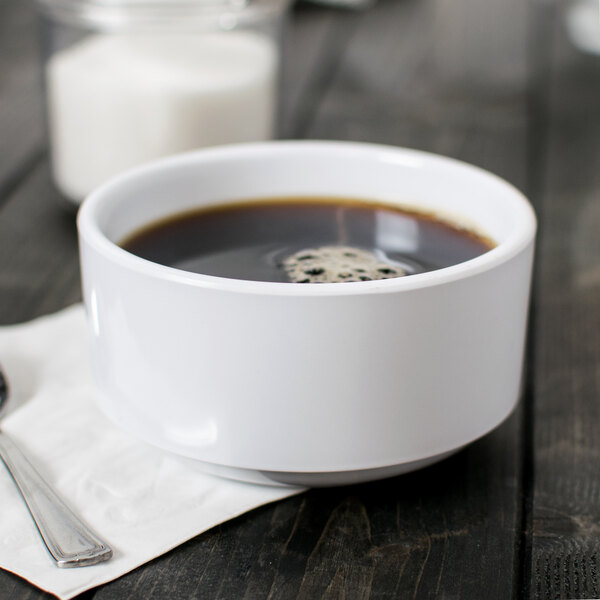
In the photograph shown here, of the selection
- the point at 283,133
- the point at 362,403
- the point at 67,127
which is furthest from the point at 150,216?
the point at 283,133

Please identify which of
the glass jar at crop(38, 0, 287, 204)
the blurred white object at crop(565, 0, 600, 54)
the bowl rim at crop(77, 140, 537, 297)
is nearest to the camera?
the bowl rim at crop(77, 140, 537, 297)

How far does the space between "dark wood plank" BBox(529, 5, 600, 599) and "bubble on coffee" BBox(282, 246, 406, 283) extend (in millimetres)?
105

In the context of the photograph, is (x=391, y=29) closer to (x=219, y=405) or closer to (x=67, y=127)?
(x=67, y=127)

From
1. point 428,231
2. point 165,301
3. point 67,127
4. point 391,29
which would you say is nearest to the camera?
point 165,301

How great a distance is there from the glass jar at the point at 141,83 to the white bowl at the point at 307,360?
0.28m

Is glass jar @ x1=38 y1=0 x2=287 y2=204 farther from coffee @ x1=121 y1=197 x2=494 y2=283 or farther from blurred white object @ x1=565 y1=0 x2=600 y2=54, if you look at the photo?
blurred white object @ x1=565 y1=0 x2=600 y2=54

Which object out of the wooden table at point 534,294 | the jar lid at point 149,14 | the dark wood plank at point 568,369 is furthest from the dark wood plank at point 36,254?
the dark wood plank at point 568,369

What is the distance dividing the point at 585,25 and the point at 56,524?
0.81m

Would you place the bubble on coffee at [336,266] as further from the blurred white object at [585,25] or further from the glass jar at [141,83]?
the blurred white object at [585,25]

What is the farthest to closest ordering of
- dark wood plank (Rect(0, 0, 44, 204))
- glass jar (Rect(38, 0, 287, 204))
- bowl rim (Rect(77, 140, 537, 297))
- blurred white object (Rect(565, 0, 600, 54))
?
blurred white object (Rect(565, 0, 600, 54)), dark wood plank (Rect(0, 0, 44, 204)), glass jar (Rect(38, 0, 287, 204)), bowl rim (Rect(77, 140, 537, 297))

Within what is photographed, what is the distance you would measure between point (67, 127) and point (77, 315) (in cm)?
21

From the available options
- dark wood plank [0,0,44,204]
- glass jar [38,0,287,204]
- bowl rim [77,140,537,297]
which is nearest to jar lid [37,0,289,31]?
glass jar [38,0,287,204]

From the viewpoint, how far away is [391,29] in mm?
1097

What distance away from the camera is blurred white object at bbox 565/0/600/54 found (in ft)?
3.07
